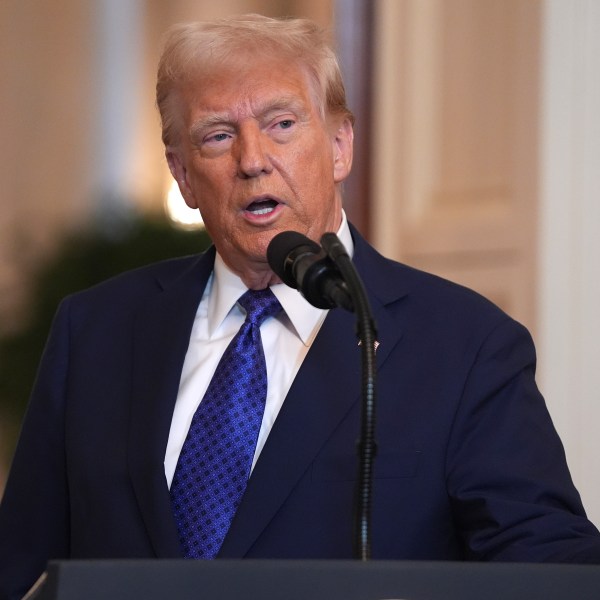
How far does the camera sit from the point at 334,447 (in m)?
1.78

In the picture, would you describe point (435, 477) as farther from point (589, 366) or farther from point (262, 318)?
point (589, 366)

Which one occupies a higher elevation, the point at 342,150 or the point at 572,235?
the point at 342,150

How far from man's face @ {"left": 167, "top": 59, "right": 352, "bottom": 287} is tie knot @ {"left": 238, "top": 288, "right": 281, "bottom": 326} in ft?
0.10

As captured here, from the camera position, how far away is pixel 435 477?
1743mm

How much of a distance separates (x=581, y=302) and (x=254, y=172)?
1.08 m

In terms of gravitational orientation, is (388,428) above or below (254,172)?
below

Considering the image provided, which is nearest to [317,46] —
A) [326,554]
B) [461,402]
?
[461,402]

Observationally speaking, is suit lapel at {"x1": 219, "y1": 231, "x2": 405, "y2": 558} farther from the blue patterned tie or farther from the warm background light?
the warm background light

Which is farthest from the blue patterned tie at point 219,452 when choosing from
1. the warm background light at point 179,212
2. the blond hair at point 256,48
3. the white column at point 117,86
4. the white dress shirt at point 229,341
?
the white column at point 117,86

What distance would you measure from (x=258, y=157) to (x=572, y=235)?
106cm

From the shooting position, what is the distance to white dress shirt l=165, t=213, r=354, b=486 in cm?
189

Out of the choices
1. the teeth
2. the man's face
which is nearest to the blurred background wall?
the man's face

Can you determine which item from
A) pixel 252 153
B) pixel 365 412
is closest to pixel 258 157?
pixel 252 153

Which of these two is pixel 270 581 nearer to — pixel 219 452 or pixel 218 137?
pixel 219 452
